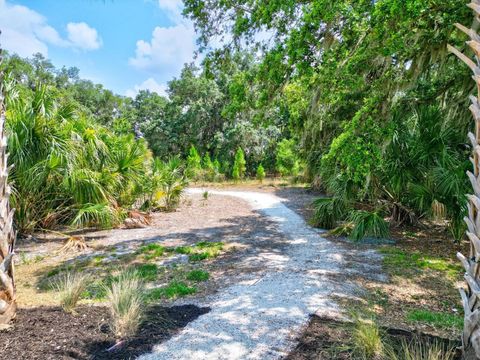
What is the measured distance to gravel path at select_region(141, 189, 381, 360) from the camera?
→ 2.86m

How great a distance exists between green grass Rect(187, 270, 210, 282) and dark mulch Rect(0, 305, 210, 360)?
1365 millimetres

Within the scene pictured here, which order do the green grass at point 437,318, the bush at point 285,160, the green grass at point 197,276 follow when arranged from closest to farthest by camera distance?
the green grass at point 437,318 < the green grass at point 197,276 < the bush at point 285,160

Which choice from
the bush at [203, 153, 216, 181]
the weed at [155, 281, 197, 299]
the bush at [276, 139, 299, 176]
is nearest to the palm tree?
the weed at [155, 281, 197, 299]

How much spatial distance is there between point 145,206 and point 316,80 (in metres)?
7.26

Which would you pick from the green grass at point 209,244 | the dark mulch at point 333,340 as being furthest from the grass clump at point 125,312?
the green grass at point 209,244

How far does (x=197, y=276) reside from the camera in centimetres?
500

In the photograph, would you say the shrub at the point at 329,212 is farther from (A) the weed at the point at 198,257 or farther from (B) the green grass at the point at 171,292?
(B) the green grass at the point at 171,292

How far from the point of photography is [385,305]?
13.1 feet

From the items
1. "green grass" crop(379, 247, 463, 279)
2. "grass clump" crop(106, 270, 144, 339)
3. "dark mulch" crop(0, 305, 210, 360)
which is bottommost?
"green grass" crop(379, 247, 463, 279)

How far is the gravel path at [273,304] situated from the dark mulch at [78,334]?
166 millimetres

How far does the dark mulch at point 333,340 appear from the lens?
8.50ft

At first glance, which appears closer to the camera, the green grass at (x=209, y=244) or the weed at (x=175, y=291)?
the weed at (x=175, y=291)

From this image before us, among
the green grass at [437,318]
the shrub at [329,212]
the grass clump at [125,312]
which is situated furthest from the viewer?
the shrub at [329,212]

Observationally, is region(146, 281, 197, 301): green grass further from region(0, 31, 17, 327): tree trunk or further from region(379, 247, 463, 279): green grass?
region(379, 247, 463, 279): green grass
